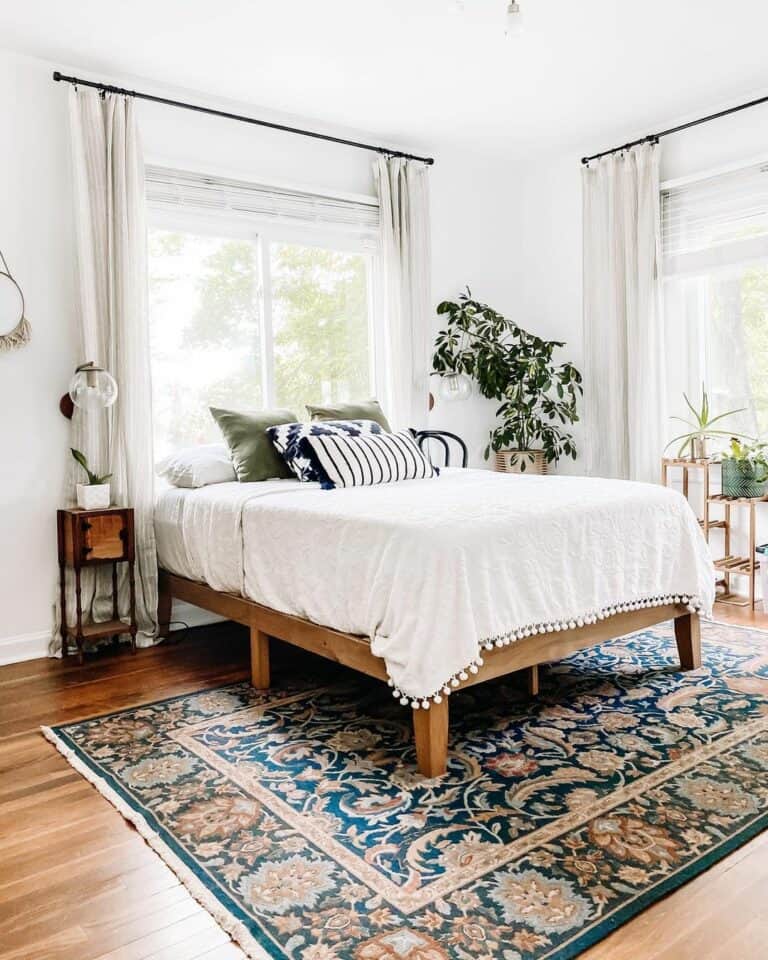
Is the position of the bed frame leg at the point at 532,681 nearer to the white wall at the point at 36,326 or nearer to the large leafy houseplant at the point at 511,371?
the white wall at the point at 36,326

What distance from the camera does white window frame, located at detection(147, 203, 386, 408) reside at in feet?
13.5

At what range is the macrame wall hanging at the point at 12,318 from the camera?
352cm

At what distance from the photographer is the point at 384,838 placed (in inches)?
78.0

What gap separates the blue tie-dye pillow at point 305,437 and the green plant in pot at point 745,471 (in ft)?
6.06

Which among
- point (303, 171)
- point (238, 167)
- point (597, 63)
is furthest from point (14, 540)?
point (597, 63)

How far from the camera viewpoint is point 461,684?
233 centimetres

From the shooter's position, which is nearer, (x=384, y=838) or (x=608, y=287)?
(x=384, y=838)

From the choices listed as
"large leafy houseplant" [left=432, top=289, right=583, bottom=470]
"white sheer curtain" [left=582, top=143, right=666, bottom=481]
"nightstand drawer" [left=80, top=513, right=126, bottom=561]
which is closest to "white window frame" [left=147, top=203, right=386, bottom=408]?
"large leafy houseplant" [left=432, top=289, right=583, bottom=470]

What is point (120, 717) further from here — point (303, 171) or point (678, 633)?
point (303, 171)

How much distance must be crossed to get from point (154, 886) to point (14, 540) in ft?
7.30

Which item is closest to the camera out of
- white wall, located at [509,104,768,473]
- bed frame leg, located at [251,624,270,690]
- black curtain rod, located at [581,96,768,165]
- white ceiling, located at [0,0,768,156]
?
bed frame leg, located at [251,624,270,690]

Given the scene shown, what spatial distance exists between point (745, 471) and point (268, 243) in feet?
9.15

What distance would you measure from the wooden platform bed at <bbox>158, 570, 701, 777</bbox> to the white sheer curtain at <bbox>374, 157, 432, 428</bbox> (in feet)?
6.03

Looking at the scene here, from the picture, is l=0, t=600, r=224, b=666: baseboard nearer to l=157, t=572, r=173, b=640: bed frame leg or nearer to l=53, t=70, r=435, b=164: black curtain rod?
l=157, t=572, r=173, b=640: bed frame leg
